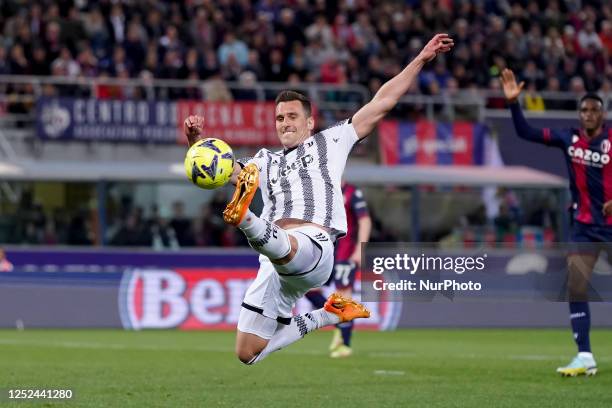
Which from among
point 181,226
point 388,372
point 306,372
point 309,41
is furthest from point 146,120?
point 388,372

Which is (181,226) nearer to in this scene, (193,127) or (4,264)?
(4,264)

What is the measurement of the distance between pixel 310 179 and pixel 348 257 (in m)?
5.64

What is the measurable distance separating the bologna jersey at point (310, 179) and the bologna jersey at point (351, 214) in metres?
4.94

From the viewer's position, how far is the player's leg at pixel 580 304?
38.8 feet

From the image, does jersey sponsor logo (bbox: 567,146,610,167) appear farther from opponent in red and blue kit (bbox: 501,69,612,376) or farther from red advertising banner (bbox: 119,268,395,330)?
red advertising banner (bbox: 119,268,395,330)

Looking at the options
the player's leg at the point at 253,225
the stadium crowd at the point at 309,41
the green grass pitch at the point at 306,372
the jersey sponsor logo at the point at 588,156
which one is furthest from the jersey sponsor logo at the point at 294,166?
the stadium crowd at the point at 309,41

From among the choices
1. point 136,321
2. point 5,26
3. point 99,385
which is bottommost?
point 136,321

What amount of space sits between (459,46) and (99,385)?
19485mm

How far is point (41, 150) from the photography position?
2445 centimetres

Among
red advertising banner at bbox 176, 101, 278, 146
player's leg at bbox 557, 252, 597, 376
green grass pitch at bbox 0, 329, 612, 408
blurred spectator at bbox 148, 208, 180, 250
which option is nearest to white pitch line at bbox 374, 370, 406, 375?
green grass pitch at bbox 0, 329, 612, 408

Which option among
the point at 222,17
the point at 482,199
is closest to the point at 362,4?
the point at 222,17

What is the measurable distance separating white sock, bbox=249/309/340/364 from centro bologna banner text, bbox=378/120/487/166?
52.9 feet

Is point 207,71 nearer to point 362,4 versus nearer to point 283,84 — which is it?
point 283,84

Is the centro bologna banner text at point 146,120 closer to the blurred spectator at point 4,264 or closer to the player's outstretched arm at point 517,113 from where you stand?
the blurred spectator at point 4,264
